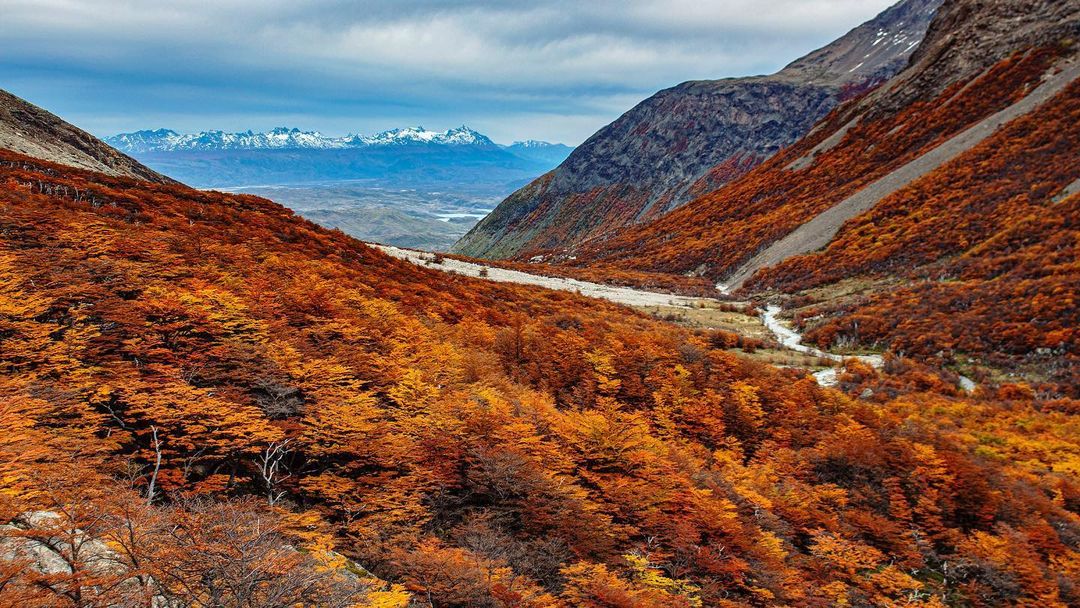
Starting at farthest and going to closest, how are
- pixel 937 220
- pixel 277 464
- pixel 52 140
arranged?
pixel 937 220, pixel 52 140, pixel 277 464

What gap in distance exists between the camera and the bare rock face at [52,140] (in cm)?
3322

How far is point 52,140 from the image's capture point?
37094mm

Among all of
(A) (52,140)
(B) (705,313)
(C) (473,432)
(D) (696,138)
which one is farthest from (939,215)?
(D) (696,138)

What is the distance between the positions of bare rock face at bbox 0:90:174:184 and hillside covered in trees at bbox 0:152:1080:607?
21.6m

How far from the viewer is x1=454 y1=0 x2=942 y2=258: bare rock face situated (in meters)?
151

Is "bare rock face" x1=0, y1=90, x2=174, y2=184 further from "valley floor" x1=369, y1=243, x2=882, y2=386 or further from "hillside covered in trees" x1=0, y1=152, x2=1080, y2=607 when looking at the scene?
"hillside covered in trees" x1=0, y1=152, x2=1080, y2=607

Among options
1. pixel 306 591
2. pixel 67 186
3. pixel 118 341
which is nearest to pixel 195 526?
pixel 306 591

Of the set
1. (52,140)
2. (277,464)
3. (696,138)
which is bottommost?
(277,464)

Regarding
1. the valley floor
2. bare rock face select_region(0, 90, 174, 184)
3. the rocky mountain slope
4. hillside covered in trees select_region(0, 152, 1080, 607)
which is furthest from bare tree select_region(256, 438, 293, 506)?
bare rock face select_region(0, 90, 174, 184)

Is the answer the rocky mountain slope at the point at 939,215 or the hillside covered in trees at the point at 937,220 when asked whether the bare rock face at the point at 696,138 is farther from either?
the hillside covered in trees at the point at 937,220

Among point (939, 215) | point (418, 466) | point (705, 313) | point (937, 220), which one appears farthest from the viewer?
point (939, 215)

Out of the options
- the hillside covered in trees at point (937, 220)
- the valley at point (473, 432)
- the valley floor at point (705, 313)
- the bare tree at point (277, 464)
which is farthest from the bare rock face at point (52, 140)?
the hillside covered in trees at point (937, 220)

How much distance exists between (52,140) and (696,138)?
166162mm

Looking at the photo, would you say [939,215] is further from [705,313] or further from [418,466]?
[418,466]
